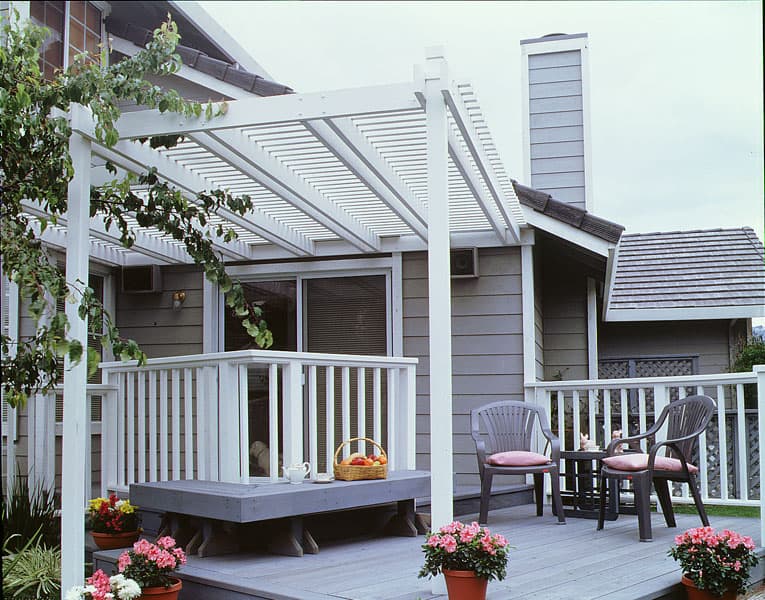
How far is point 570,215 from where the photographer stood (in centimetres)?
632

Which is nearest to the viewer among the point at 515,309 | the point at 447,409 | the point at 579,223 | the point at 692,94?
the point at 447,409

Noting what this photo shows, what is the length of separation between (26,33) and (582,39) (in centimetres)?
607

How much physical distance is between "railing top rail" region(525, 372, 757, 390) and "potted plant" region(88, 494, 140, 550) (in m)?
3.10

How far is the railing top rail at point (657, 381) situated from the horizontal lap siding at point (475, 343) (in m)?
0.31

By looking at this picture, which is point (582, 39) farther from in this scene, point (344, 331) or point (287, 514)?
point (287, 514)

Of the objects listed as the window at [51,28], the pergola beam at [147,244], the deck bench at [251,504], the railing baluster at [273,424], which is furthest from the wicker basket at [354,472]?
the window at [51,28]

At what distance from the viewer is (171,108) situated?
3996mm

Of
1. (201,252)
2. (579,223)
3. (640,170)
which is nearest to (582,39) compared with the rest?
(579,223)

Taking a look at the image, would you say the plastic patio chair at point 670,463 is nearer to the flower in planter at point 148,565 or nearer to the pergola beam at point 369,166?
the pergola beam at point 369,166

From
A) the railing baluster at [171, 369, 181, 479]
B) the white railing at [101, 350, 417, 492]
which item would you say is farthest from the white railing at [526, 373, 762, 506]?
the railing baluster at [171, 369, 181, 479]

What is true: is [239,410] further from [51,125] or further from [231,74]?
[231,74]

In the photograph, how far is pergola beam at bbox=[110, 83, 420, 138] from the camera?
3875 millimetres

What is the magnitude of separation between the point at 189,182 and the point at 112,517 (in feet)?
6.69

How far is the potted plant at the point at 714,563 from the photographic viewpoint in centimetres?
382
